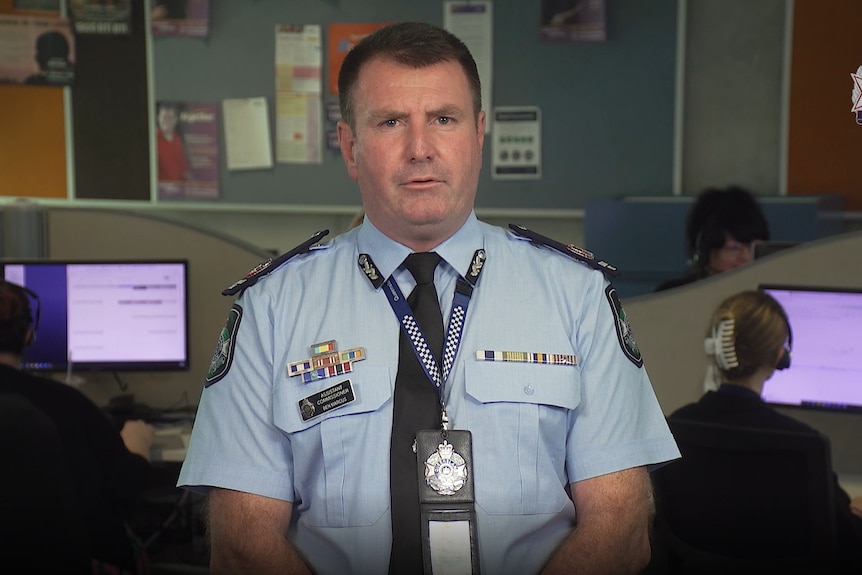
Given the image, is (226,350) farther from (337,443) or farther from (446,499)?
(446,499)

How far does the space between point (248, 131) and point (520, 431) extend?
351 cm

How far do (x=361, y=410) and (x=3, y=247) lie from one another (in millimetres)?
1831

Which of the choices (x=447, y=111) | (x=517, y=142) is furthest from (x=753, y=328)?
(x=517, y=142)

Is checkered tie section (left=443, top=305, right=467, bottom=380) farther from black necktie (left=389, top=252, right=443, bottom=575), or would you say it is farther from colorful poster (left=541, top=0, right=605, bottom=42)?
colorful poster (left=541, top=0, right=605, bottom=42)

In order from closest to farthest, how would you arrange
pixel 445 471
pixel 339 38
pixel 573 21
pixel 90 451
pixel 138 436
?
pixel 445 471
pixel 90 451
pixel 138 436
pixel 573 21
pixel 339 38

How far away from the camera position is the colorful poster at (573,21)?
4098 millimetres

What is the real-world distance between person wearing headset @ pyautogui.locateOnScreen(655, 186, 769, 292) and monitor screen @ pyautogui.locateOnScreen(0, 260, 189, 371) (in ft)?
5.02

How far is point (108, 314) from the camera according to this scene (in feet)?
8.61

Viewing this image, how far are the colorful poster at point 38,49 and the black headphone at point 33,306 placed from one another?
2323 mm

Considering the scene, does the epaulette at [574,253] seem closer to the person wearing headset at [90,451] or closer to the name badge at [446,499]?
the name badge at [446,499]

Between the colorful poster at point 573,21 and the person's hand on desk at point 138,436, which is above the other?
the colorful poster at point 573,21

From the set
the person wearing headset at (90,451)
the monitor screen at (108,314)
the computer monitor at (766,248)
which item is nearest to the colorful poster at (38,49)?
the monitor screen at (108,314)

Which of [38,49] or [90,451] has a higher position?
[38,49]

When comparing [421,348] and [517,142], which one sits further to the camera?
[517,142]
